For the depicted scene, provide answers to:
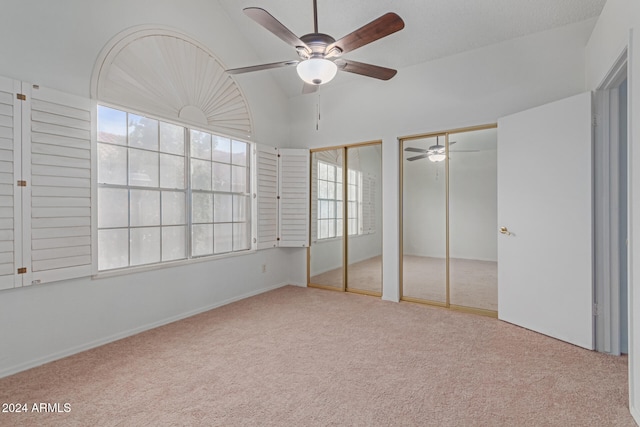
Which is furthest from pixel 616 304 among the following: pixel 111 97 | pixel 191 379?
pixel 111 97

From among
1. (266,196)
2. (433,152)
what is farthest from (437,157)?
(266,196)

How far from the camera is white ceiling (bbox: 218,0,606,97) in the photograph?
303 cm

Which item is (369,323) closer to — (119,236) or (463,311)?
(463,311)

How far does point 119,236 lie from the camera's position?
3002 mm

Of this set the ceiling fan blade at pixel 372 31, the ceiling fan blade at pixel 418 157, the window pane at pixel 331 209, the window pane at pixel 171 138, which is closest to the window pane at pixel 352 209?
the window pane at pixel 331 209

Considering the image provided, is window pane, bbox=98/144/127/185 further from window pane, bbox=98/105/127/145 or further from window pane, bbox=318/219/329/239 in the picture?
window pane, bbox=318/219/329/239

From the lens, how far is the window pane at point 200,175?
3.67 metres

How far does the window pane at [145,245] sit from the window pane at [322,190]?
2.35 m

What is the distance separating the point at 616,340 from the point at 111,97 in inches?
190

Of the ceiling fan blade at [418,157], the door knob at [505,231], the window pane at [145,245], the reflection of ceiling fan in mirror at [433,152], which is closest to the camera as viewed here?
the window pane at [145,245]

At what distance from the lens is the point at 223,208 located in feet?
13.4

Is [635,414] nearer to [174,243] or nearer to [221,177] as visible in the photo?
[174,243]

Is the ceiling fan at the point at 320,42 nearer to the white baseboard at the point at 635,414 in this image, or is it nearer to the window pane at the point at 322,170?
the window pane at the point at 322,170

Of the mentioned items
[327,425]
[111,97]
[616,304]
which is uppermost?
[111,97]
